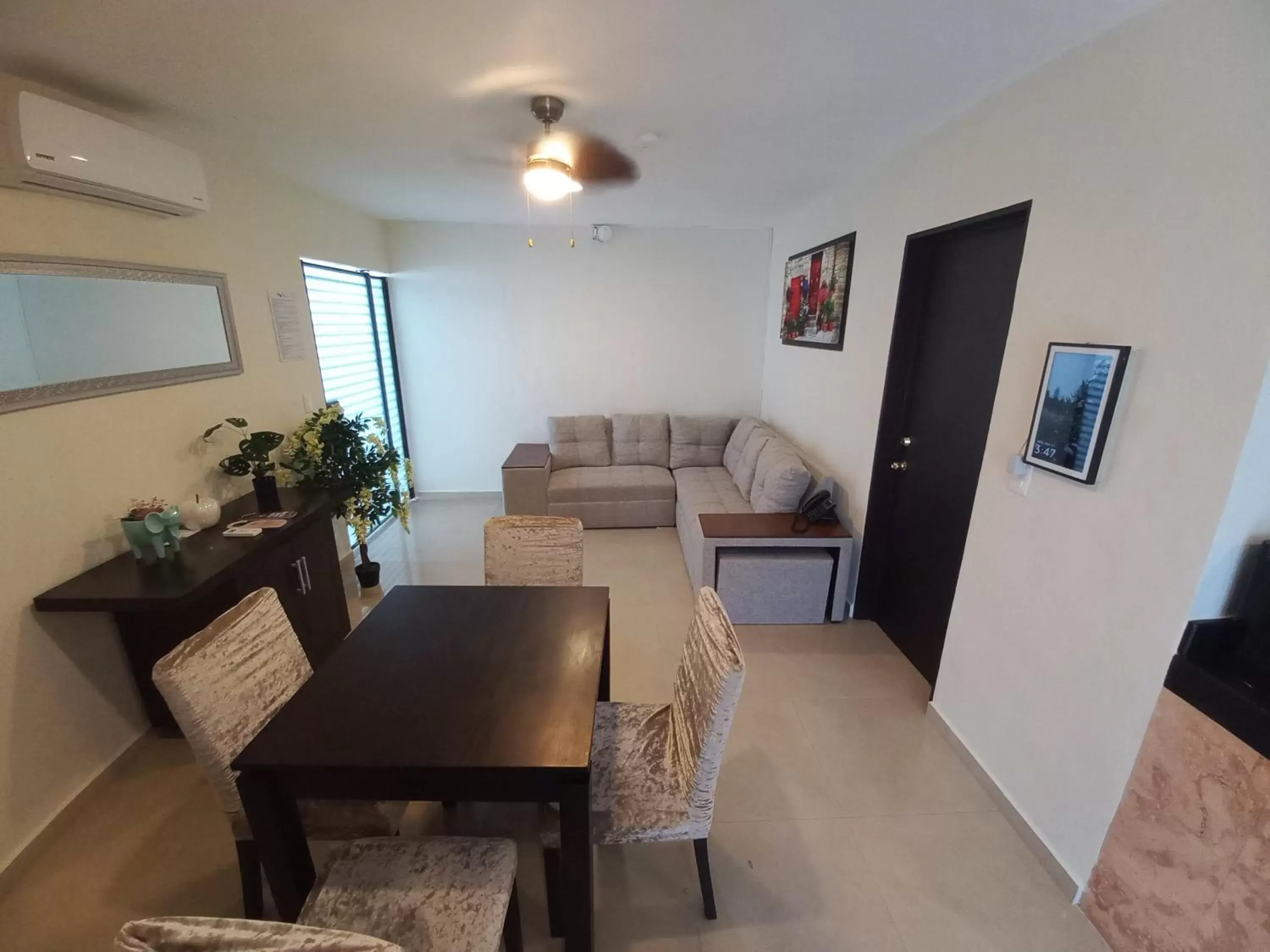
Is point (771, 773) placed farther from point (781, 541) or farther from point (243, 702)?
point (243, 702)

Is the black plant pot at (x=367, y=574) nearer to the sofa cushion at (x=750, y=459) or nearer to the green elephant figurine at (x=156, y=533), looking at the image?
the green elephant figurine at (x=156, y=533)

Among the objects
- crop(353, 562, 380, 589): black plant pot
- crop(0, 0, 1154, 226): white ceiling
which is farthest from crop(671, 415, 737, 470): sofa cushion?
crop(353, 562, 380, 589): black plant pot

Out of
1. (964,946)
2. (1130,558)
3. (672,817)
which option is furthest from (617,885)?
(1130,558)

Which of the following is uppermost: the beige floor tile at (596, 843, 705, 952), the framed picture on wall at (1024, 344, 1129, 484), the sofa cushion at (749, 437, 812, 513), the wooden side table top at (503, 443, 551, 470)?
the framed picture on wall at (1024, 344, 1129, 484)

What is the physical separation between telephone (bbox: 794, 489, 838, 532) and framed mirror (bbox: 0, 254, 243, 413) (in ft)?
10.1

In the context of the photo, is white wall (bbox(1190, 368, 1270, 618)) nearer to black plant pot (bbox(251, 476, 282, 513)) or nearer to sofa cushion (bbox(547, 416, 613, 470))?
black plant pot (bbox(251, 476, 282, 513))

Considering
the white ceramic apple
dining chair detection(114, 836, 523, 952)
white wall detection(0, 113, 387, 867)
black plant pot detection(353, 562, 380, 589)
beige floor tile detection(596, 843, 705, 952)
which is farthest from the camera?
black plant pot detection(353, 562, 380, 589)

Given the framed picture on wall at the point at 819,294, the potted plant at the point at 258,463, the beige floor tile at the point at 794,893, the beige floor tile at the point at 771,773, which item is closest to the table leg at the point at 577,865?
the beige floor tile at the point at 794,893

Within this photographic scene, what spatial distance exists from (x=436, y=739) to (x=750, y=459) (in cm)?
306

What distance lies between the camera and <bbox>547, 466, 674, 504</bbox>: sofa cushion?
171 inches

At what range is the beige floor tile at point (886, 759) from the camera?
1927 millimetres

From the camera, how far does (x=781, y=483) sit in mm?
3166

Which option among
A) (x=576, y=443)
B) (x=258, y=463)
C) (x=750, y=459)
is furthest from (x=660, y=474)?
(x=258, y=463)

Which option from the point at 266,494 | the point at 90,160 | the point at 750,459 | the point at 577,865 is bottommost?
the point at 577,865
